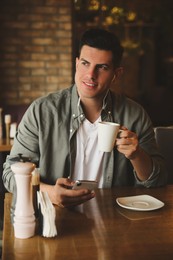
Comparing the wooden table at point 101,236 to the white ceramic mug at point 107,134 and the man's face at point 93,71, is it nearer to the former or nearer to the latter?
the white ceramic mug at point 107,134

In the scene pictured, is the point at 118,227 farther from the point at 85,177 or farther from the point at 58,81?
the point at 58,81

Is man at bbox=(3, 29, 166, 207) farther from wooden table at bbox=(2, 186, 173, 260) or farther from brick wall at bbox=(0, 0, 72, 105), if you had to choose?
brick wall at bbox=(0, 0, 72, 105)

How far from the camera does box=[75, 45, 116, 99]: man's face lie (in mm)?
1982

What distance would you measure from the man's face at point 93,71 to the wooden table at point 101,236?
55 cm

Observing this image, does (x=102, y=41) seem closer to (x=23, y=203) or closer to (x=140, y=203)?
(x=140, y=203)

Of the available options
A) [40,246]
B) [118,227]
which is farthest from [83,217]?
[40,246]

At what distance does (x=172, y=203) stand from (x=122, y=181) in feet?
1.34

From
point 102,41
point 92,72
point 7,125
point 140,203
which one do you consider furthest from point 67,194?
point 7,125

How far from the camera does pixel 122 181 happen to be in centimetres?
209

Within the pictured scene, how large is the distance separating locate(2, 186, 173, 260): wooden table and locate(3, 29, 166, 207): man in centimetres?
31

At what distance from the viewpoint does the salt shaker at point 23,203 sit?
134cm

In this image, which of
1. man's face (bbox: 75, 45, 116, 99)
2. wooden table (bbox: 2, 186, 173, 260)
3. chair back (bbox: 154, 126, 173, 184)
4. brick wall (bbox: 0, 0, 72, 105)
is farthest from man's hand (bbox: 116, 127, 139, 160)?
brick wall (bbox: 0, 0, 72, 105)

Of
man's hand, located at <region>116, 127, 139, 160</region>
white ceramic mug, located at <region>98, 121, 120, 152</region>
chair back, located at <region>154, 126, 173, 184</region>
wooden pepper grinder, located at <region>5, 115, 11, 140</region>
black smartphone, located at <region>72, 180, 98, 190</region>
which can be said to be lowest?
wooden pepper grinder, located at <region>5, 115, 11, 140</region>

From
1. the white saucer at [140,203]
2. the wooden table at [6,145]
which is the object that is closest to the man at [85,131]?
the white saucer at [140,203]
